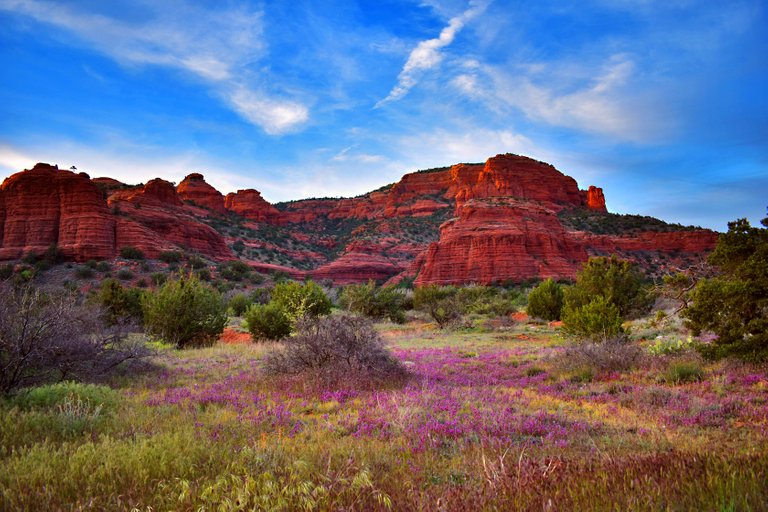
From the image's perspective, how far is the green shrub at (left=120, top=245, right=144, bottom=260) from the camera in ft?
160

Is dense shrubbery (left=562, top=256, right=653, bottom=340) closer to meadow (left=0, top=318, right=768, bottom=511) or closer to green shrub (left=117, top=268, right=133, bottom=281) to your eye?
meadow (left=0, top=318, right=768, bottom=511)

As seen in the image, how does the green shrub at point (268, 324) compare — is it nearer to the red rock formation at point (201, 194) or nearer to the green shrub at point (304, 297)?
the green shrub at point (304, 297)

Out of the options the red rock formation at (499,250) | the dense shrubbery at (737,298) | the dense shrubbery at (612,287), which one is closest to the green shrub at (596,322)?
the dense shrubbery at (737,298)

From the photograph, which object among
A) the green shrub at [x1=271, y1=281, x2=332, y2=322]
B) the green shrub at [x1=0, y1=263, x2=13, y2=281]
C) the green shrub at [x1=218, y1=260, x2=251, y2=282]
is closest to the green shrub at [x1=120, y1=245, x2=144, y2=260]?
the green shrub at [x1=218, y1=260, x2=251, y2=282]

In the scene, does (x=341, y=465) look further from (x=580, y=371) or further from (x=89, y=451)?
(x=580, y=371)

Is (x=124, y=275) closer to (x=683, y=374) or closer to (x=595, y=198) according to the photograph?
(x=683, y=374)

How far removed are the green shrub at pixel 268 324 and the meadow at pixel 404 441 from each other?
713 centimetres

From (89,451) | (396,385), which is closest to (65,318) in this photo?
(89,451)

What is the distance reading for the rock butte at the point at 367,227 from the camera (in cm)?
5119

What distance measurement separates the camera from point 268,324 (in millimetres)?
16875

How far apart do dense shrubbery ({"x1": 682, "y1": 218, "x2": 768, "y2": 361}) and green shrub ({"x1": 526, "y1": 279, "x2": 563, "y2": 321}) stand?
59.6 ft

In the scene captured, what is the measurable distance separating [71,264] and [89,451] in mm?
53331

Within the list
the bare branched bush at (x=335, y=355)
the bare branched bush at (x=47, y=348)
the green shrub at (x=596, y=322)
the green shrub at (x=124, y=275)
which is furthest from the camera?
the green shrub at (x=124, y=275)

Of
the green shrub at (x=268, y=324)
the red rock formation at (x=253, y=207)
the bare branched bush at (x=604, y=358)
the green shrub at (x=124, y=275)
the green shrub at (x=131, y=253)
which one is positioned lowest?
the green shrub at (x=268, y=324)
